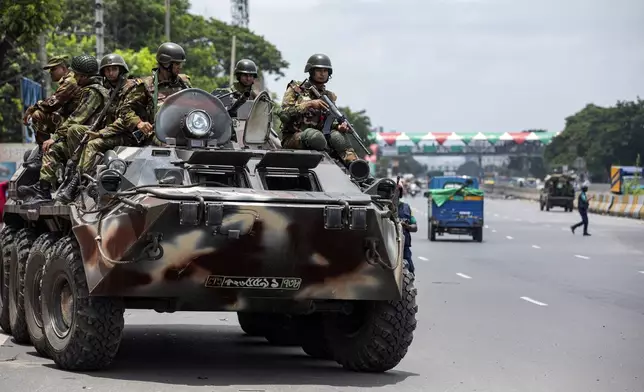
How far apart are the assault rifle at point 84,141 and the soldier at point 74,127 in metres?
Answer: 0.23

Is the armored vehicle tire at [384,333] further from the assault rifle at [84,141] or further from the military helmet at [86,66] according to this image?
the military helmet at [86,66]

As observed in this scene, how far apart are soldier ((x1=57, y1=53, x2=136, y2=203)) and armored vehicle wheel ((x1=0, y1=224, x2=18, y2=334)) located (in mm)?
1976

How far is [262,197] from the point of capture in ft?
38.0

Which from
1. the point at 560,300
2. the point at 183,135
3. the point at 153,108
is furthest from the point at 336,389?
the point at 560,300

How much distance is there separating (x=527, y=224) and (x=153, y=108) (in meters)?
45.0

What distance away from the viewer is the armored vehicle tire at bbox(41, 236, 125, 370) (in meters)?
11.8

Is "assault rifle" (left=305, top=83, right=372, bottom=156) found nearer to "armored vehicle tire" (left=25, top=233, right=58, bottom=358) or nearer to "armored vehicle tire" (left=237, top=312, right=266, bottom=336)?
"armored vehicle tire" (left=237, top=312, right=266, bottom=336)

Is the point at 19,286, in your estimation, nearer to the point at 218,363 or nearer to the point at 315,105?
the point at 218,363

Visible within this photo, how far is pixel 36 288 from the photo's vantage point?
528 inches

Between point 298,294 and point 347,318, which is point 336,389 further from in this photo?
point 347,318

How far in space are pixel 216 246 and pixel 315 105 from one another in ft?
10.4

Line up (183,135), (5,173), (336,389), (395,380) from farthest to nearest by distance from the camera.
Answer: (5,173) < (183,135) < (395,380) < (336,389)

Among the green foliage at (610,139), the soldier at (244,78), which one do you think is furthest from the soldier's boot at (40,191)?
the green foliage at (610,139)

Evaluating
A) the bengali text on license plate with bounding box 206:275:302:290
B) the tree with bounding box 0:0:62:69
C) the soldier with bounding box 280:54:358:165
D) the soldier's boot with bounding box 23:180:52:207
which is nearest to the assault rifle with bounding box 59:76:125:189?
the soldier's boot with bounding box 23:180:52:207
